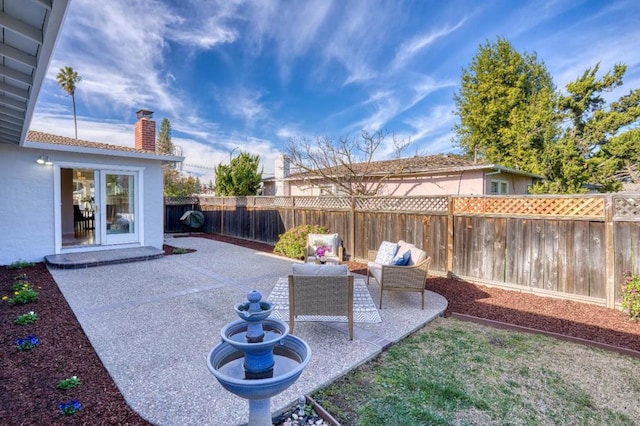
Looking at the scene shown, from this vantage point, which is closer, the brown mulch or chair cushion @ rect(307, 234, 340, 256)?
the brown mulch

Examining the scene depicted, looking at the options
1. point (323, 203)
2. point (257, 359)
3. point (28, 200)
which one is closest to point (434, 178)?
point (323, 203)

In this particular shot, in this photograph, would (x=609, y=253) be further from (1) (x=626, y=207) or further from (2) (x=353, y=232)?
(2) (x=353, y=232)

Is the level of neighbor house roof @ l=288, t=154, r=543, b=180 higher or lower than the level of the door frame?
higher

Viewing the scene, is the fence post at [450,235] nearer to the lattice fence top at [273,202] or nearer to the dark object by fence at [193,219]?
the lattice fence top at [273,202]

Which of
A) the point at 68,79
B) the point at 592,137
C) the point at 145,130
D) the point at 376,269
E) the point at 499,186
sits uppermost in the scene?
the point at 68,79

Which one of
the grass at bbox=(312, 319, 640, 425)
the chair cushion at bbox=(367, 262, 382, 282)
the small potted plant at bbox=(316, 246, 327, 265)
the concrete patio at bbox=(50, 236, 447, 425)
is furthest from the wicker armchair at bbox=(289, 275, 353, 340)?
the small potted plant at bbox=(316, 246, 327, 265)

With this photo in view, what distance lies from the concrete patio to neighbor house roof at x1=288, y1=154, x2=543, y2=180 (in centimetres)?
709

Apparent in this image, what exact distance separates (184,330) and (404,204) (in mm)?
5842

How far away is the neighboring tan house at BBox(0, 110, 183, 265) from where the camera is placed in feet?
24.8

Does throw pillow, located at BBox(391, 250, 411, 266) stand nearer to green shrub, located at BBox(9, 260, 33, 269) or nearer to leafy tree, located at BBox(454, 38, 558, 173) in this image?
green shrub, located at BBox(9, 260, 33, 269)

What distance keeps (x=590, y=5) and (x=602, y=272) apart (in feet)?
30.5

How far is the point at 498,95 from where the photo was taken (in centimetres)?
2056

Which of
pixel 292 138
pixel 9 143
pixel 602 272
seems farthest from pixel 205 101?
pixel 602 272

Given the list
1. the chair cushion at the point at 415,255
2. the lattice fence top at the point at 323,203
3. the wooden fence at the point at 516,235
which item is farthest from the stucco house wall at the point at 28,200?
the chair cushion at the point at 415,255
